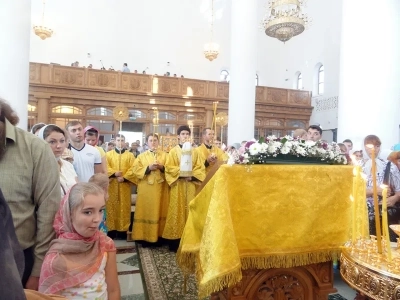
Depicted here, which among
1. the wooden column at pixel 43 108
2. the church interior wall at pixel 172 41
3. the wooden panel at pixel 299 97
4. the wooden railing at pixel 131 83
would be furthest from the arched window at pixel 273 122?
the wooden column at pixel 43 108

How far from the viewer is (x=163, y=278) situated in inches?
129

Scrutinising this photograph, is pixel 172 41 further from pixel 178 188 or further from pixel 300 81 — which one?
pixel 178 188

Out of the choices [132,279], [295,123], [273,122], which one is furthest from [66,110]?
[295,123]

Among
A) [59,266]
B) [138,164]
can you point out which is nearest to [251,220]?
[59,266]

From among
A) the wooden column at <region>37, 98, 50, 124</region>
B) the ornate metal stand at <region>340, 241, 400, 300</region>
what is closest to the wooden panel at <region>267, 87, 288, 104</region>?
the wooden column at <region>37, 98, 50, 124</region>

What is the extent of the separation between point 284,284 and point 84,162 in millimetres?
2345

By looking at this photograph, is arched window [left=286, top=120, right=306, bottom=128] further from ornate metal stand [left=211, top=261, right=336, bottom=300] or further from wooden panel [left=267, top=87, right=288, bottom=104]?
ornate metal stand [left=211, top=261, right=336, bottom=300]

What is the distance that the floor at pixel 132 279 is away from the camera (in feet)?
9.59

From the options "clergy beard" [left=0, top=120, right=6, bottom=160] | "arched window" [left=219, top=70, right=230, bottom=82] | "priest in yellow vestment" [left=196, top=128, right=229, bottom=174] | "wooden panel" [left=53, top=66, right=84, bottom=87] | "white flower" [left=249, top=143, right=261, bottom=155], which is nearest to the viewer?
"clergy beard" [left=0, top=120, right=6, bottom=160]

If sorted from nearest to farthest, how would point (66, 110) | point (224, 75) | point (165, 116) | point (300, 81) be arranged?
point (66, 110), point (165, 116), point (224, 75), point (300, 81)

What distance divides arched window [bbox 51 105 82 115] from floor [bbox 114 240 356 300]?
9.61 meters

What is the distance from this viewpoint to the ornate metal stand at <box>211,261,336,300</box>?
2125 millimetres

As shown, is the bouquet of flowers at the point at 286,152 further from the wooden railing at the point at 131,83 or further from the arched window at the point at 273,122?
the arched window at the point at 273,122

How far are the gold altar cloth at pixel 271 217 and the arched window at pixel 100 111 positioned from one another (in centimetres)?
1180
